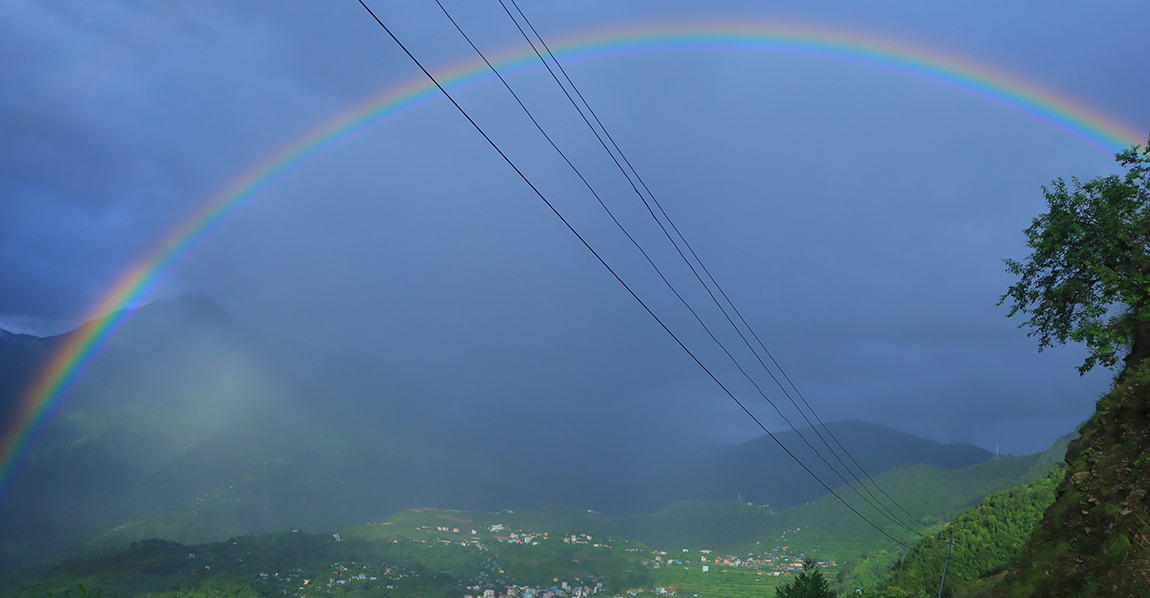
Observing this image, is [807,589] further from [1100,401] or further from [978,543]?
[978,543]

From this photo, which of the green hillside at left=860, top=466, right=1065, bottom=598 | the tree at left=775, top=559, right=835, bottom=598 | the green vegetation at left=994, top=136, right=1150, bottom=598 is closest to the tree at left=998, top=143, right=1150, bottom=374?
the green vegetation at left=994, top=136, right=1150, bottom=598

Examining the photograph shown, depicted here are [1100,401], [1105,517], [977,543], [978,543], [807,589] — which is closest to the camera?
[1105,517]

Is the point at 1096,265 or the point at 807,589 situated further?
the point at 807,589

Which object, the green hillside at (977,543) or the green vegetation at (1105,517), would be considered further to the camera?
the green hillside at (977,543)

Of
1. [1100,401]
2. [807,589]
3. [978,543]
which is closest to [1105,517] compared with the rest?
[1100,401]

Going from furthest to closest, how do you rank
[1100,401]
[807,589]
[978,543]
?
1. [978,543]
2. [807,589]
3. [1100,401]

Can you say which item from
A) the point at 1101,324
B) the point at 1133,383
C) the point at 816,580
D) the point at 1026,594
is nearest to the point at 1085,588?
the point at 1026,594

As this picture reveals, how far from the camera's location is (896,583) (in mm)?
101625

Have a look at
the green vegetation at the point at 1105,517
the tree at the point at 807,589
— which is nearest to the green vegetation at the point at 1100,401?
the green vegetation at the point at 1105,517

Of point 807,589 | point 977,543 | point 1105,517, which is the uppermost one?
point 1105,517

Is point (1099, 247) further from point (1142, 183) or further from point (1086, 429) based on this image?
point (1086, 429)

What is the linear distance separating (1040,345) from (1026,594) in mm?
21132

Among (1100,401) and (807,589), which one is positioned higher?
(1100,401)

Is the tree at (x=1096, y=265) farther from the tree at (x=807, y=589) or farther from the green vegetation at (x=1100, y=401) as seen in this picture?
the tree at (x=807, y=589)
